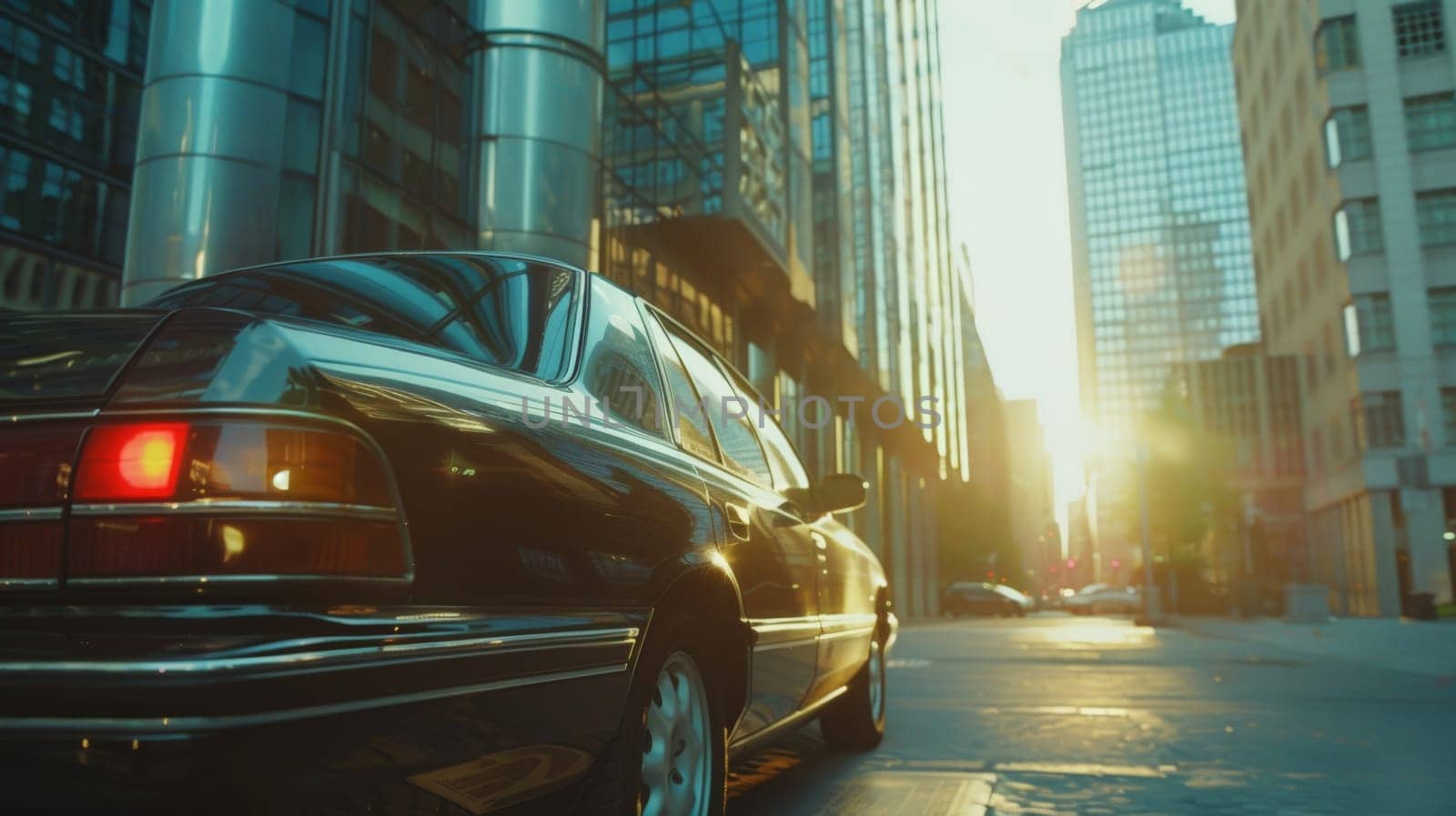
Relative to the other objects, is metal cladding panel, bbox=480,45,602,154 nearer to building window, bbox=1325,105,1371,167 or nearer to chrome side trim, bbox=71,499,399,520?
chrome side trim, bbox=71,499,399,520

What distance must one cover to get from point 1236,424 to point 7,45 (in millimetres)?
73906

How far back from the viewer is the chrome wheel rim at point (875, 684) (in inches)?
228

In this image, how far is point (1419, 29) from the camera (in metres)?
42.5

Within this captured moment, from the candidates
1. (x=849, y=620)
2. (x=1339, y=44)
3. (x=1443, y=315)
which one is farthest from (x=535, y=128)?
(x=1339, y=44)

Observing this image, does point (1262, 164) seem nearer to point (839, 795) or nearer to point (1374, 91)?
point (1374, 91)

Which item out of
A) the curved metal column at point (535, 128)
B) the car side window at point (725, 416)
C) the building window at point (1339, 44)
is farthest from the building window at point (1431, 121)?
the car side window at point (725, 416)

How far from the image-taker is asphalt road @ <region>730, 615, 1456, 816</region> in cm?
441

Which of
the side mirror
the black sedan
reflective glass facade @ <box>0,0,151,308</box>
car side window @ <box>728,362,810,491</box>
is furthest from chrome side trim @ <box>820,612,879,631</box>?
reflective glass facade @ <box>0,0,151,308</box>

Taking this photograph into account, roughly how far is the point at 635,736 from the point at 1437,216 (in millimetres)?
47395

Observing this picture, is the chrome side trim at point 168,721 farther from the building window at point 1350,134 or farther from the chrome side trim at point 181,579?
the building window at point 1350,134

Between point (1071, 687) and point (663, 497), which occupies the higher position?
point (663, 497)

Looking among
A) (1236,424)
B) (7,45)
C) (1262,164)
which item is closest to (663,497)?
(7,45)

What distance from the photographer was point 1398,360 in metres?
41.1

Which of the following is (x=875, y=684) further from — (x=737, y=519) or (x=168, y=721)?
(x=168, y=721)
